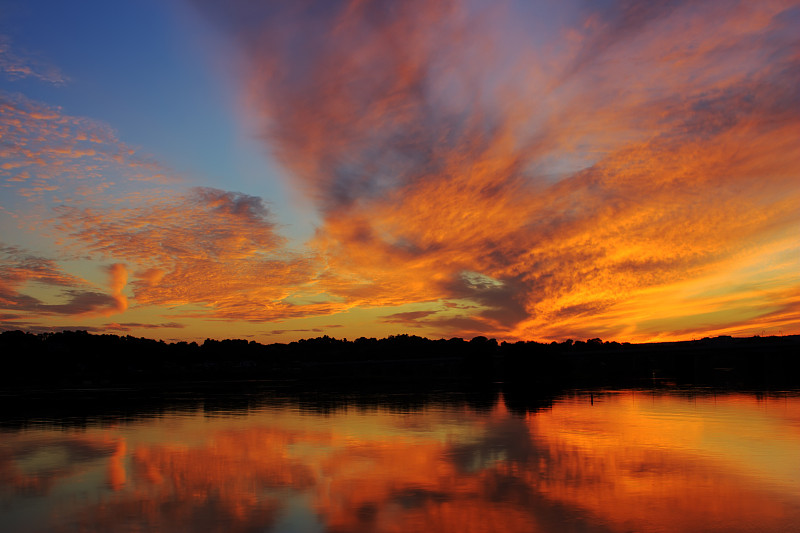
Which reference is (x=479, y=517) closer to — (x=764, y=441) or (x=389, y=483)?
(x=389, y=483)

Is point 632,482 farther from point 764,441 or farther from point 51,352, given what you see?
point 51,352

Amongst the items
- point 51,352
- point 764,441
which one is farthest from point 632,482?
point 51,352

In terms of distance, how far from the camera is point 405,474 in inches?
1104

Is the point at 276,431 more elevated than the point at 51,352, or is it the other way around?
the point at 51,352

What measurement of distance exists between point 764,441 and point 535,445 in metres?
14.9

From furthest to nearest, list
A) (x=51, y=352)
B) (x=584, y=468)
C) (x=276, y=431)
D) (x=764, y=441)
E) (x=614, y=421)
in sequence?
(x=51, y=352)
(x=614, y=421)
(x=276, y=431)
(x=764, y=441)
(x=584, y=468)

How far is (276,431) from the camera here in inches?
1740

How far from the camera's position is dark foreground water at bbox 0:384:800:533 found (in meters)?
20.8

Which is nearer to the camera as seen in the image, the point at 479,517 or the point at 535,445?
the point at 479,517

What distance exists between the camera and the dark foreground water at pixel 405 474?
817 inches

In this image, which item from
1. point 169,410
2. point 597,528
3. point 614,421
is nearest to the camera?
point 597,528

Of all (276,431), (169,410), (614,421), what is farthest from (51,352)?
(614,421)

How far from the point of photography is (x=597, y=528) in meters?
19.5

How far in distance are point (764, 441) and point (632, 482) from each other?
684 inches
